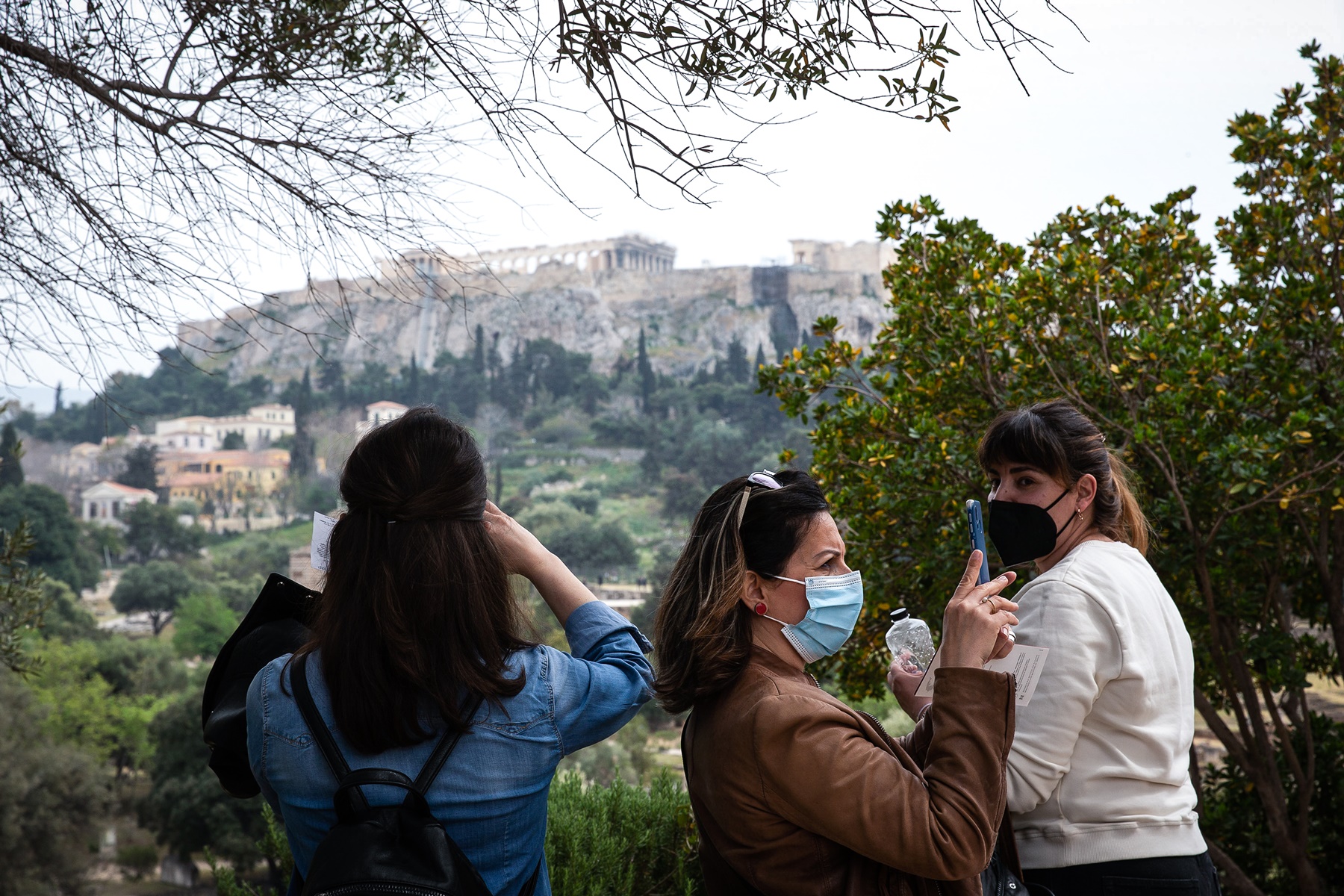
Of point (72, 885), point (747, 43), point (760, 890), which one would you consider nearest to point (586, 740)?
point (760, 890)

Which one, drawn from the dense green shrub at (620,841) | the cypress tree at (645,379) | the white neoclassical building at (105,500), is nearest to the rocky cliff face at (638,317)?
the cypress tree at (645,379)

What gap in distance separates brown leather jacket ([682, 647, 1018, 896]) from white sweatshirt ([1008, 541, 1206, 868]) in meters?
0.20

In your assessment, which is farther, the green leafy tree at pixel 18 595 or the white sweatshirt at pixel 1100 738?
the green leafy tree at pixel 18 595

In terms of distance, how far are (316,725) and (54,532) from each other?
5310 centimetres

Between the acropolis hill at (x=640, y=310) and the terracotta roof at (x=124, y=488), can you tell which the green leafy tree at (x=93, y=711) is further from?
the acropolis hill at (x=640, y=310)

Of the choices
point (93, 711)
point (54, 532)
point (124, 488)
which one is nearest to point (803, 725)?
point (93, 711)

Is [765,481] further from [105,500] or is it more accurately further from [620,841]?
[105,500]

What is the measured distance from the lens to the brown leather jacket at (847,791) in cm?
119

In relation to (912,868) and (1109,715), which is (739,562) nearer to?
(912,868)

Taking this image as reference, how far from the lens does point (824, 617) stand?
141 cm

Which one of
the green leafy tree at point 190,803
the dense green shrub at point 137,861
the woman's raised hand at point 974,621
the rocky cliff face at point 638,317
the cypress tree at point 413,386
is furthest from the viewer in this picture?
the rocky cliff face at point 638,317

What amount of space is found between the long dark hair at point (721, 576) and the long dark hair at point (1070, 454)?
0.48m

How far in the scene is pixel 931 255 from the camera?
377 cm

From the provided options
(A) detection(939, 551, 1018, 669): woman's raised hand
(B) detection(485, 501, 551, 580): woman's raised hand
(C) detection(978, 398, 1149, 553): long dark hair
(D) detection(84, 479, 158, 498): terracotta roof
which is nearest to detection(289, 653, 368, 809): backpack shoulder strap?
(B) detection(485, 501, 551, 580): woman's raised hand
